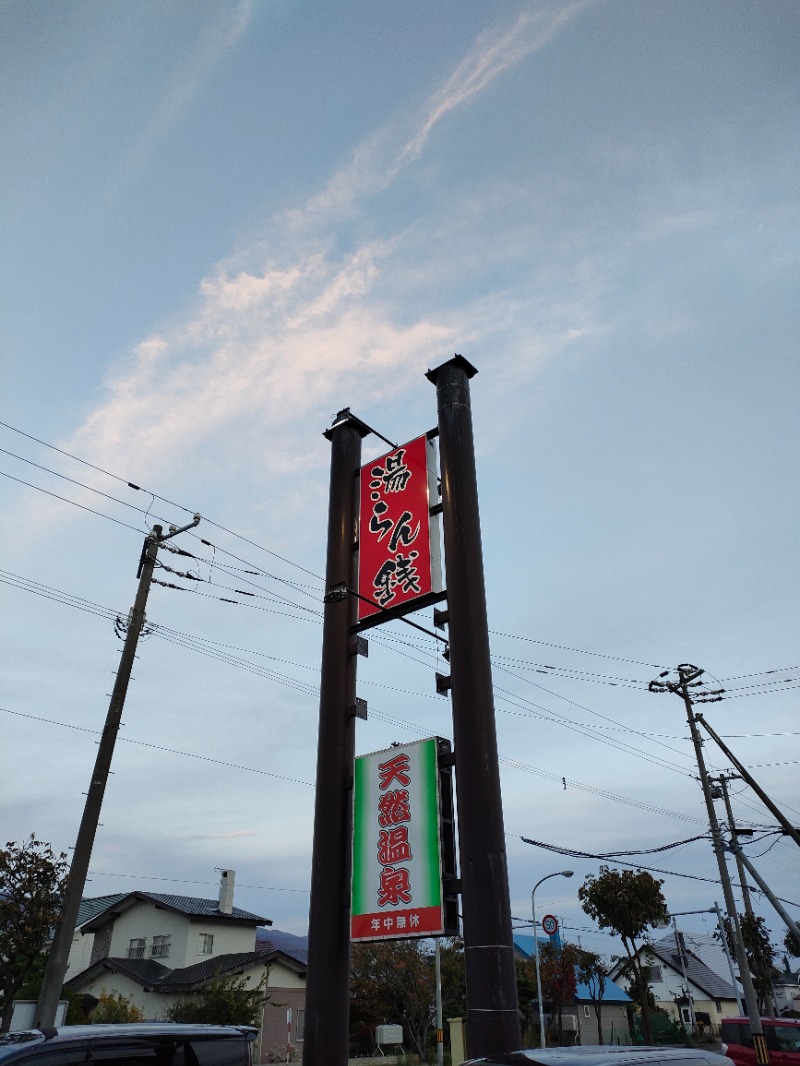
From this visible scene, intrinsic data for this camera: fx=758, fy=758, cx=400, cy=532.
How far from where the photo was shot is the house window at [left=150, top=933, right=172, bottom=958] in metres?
41.8

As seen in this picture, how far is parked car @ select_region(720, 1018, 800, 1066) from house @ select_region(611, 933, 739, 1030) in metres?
51.8

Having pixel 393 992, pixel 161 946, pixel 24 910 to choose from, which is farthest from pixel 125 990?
pixel 24 910

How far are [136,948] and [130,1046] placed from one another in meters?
41.4

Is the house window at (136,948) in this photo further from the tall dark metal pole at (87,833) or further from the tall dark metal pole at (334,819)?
the tall dark metal pole at (334,819)

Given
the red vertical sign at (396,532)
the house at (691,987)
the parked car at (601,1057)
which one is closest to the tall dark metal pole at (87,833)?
the red vertical sign at (396,532)

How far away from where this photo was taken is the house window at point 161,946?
41812mm

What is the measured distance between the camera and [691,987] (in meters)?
78.4

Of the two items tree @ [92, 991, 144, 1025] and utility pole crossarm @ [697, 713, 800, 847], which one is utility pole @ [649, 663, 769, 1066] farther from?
tree @ [92, 991, 144, 1025]

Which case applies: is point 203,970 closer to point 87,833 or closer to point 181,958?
point 181,958

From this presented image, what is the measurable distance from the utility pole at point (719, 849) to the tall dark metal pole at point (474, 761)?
20.9m

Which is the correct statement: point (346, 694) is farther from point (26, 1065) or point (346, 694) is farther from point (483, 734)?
point (26, 1065)

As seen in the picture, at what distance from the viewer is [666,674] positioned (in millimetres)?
38531

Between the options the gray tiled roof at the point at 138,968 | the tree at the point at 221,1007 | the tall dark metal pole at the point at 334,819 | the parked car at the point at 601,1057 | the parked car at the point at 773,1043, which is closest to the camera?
the parked car at the point at 601,1057

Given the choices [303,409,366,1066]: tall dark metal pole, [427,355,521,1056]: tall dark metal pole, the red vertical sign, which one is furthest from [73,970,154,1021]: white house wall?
[427,355,521,1056]: tall dark metal pole
